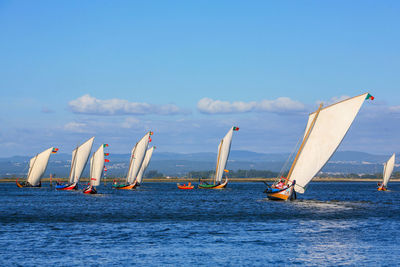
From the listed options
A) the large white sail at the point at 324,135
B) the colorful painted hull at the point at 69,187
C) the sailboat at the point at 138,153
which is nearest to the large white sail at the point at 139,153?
the sailboat at the point at 138,153

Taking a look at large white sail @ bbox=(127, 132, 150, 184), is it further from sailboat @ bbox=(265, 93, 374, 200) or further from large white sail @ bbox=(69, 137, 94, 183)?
sailboat @ bbox=(265, 93, 374, 200)

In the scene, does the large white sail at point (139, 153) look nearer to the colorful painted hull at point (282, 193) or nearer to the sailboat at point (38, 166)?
the sailboat at point (38, 166)

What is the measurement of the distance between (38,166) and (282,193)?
4002 inches

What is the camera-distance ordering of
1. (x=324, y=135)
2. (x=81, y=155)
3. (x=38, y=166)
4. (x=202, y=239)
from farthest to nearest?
(x=38, y=166), (x=81, y=155), (x=324, y=135), (x=202, y=239)

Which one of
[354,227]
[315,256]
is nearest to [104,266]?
[315,256]

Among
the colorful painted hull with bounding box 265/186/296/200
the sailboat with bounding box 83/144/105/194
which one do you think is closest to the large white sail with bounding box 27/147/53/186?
the sailboat with bounding box 83/144/105/194

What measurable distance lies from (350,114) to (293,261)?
41.5 metres

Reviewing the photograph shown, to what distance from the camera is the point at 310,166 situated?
247 ft

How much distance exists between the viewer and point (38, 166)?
166125 millimetres

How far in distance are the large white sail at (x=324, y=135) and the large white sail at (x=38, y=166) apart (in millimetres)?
100714

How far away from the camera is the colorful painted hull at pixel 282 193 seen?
264 ft

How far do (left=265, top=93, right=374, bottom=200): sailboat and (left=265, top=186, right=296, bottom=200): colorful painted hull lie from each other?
5.89 ft

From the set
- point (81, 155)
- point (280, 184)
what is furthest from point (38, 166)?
point (280, 184)

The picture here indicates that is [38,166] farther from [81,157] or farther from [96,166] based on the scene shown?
[96,166]
